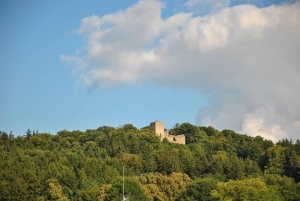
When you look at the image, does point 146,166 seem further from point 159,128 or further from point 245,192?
point 245,192

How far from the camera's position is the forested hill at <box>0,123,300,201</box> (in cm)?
9319

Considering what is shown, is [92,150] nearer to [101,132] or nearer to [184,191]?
[101,132]

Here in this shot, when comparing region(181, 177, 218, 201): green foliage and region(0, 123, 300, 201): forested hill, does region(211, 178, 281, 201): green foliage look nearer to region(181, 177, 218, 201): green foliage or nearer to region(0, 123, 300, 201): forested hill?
region(0, 123, 300, 201): forested hill

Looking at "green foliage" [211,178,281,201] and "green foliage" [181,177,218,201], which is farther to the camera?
"green foliage" [181,177,218,201]

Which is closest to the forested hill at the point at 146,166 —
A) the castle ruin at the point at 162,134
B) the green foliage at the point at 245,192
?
the green foliage at the point at 245,192

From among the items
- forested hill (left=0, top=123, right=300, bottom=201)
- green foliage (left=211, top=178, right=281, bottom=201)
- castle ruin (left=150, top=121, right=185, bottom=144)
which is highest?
castle ruin (left=150, top=121, right=185, bottom=144)

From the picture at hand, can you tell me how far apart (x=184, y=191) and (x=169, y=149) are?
98.2 ft

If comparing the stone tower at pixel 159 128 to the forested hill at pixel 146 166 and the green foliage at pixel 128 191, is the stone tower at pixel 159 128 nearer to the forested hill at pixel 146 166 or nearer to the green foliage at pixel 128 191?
the forested hill at pixel 146 166

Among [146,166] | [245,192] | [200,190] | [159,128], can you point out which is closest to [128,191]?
[200,190]

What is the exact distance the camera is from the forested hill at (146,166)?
306ft

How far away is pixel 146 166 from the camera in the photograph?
116m

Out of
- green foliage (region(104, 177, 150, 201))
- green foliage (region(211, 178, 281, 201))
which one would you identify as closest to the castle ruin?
green foliage (region(211, 178, 281, 201))

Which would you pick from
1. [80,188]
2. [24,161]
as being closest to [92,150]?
[24,161]

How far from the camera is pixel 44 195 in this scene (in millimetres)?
97750
